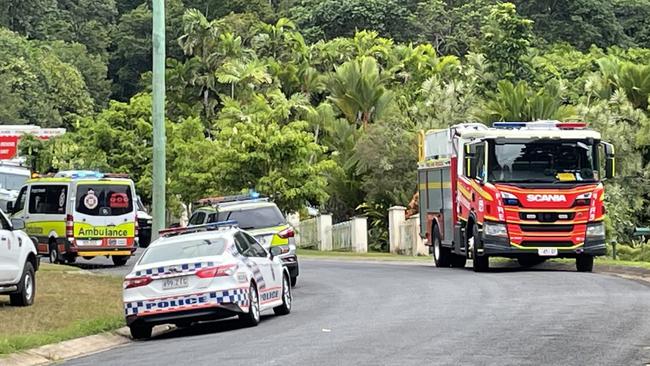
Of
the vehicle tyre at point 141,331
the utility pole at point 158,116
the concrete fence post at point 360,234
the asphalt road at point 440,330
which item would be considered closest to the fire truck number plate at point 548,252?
the asphalt road at point 440,330

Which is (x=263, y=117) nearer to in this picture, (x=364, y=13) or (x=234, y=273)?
(x=234, y=273)

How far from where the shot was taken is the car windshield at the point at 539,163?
25.4 metres

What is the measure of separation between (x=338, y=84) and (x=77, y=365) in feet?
136

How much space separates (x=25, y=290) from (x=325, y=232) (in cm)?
2891

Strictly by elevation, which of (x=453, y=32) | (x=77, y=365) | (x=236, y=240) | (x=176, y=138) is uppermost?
(x=453, y=32)

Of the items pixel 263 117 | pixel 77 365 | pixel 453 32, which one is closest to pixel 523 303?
pixel 77 365

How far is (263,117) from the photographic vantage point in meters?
44.4

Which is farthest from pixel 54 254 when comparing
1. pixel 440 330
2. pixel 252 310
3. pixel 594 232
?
pixel 440 330

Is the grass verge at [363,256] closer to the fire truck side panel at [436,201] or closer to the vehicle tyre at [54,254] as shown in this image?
the fire truck side panel at [436,201]

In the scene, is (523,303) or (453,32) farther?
(453,32)

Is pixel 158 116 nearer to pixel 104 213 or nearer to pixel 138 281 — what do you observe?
pixel 138 281

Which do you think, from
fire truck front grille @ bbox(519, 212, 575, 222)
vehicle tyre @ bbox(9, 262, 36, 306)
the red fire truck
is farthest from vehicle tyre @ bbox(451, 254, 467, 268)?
vehicle tyre @ bbox(9, 262, 36, 306)

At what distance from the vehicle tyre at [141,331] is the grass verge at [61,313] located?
1.82 ft

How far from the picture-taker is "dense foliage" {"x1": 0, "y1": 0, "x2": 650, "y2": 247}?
144 ft
